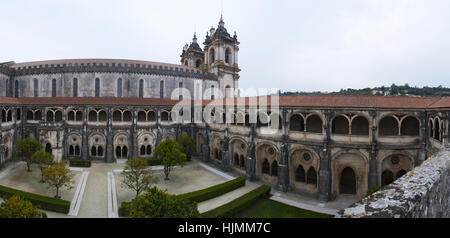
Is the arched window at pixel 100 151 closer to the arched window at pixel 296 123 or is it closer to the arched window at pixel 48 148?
the arched window at pixel 48 148

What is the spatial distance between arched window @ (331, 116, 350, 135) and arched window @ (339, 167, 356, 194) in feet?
13.7

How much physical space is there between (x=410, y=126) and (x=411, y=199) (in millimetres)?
24825

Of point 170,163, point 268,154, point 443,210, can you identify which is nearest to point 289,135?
point 268,154

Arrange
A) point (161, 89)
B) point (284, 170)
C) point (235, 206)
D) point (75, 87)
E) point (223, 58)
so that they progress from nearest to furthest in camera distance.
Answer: point (235, 206), point (284, 170), point (75, 87), point (161, 89), point (223, 58)

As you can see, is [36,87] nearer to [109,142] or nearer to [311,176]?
[109,142]

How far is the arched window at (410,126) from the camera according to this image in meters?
24.8

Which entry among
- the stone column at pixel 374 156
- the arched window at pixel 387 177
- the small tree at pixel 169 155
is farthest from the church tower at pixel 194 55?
the arched window at pixel 387 177

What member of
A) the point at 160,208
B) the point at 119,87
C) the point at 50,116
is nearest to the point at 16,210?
the point at 160,208

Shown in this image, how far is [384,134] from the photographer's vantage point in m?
25.7

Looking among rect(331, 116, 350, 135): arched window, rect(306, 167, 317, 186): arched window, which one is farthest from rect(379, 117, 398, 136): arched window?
rect(306, 167, 317, 186): arched window

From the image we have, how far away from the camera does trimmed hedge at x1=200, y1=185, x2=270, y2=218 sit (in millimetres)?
19722

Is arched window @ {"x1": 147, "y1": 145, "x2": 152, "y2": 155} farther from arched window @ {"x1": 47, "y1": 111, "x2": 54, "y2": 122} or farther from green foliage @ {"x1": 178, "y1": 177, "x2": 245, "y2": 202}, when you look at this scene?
green foliage @ {"x1": 178, "y1": 177, "x2": 245, "y2": 202}

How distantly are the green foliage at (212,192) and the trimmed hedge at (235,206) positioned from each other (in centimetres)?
297

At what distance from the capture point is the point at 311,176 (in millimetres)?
26984
